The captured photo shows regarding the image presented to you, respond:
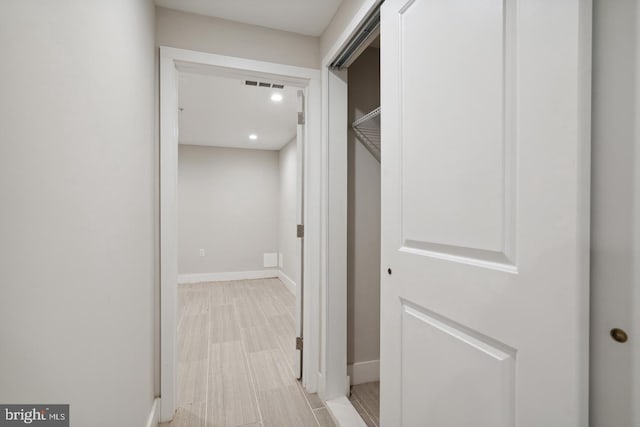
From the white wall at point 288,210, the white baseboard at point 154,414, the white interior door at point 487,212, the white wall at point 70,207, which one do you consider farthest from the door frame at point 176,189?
the white wall at point 288,210

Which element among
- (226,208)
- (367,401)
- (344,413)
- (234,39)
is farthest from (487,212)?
(226,208)

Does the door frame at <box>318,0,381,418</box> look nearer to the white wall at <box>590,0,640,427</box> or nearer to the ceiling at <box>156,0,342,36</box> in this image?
the ceiling at <box>156,0,342,36</box>

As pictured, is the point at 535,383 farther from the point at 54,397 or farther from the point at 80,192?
the point at 80,192

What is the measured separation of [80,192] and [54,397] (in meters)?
0.48

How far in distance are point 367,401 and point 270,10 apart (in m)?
2.45

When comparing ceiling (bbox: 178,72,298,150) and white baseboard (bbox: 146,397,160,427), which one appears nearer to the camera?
white baseboard (bbox: 146,397,160,427)

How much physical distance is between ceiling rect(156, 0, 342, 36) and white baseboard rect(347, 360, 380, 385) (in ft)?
7.47

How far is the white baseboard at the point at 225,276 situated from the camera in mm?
5109

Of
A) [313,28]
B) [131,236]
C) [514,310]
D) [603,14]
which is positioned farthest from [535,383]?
[313,28]

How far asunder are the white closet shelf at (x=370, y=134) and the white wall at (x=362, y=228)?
0.04 meters

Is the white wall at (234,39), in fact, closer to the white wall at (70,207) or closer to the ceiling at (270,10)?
the ceiling at (270,10)

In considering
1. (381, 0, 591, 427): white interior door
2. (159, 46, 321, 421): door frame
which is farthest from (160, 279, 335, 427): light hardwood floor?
(381, 0, 591, 427): white interior door

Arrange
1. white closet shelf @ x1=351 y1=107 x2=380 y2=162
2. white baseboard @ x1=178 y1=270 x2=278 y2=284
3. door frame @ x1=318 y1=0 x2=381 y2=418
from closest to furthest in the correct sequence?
door frame @ x1=318 y1=0 x2=381 y2=418 → white closet shelf @ x1=351 y1=107 x2=380 y2=162 → white baseboard @ x1=178 y1=270 x2=278 y2=284

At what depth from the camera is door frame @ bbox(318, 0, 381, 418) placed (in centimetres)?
182
